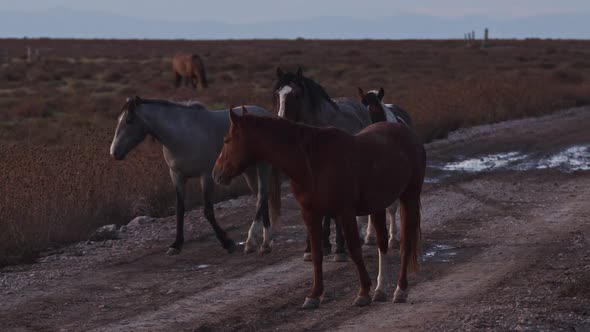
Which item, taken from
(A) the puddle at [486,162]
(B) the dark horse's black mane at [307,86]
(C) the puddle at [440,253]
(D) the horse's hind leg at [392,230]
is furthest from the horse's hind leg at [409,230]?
(A) the puddle at [486,162]

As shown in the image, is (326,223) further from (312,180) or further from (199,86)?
(199,86)

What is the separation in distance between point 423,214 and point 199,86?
1149 inches

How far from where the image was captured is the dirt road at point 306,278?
23.8 ft

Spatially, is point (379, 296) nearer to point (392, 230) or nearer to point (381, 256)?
point (381, 256)

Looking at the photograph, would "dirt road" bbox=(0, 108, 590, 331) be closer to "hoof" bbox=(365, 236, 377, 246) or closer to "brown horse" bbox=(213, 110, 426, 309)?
"hoof" bbox=(365, 236, 377, 246)

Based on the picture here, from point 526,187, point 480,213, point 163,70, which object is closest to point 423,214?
point 480,213

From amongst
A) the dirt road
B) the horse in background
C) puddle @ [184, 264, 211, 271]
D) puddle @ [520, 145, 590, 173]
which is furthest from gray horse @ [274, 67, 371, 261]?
puddle @ [520, 145, 590, 173]

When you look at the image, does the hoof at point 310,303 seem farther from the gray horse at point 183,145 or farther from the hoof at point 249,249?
the hoof at point 249,249

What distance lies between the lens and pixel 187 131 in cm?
1042

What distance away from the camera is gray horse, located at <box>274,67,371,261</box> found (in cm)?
962

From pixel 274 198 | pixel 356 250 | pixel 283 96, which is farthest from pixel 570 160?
pixel 356 250

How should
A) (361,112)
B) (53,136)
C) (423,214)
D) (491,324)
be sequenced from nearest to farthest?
(491,324)
(361,112)
(423,214)
(53,136)

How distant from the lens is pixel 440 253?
32.4 feet

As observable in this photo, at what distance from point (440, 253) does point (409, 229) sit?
205 centimetres
